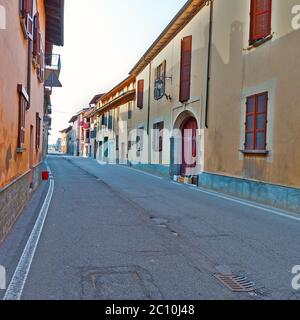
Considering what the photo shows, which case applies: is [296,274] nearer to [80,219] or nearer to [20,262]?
[20,262]

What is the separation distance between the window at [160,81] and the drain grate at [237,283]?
16.7 m

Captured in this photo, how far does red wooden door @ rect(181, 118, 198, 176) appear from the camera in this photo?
53.8 ft

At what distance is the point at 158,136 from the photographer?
70.6 feet

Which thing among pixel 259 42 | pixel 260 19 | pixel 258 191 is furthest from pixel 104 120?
pixel 258 191

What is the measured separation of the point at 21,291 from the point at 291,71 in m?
8.08

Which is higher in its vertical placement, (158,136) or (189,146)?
(158,136)

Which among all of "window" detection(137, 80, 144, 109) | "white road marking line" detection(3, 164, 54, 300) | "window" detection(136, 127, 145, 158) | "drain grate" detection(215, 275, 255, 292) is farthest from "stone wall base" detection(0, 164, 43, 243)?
"window" detection(137, 80, 144, 109)

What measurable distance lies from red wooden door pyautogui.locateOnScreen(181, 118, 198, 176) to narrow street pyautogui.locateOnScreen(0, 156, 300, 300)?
7.27 metres

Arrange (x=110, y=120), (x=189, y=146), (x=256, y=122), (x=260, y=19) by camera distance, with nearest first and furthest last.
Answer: (x=260, y=19) → (x=256, y=122) → (x=189, y=146) → (x=110, y=120)

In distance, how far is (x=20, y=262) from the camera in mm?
4629

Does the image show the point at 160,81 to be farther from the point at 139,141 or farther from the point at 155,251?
the point at 155,251

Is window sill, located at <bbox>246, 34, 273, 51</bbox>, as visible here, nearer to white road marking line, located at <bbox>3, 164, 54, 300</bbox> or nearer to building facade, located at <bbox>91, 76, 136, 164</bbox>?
white road marking line, located at <bbox>3, 164, 54, 300</bbox>

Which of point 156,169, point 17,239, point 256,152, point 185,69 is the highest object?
point 185,69

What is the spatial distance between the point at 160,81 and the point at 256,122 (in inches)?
420
